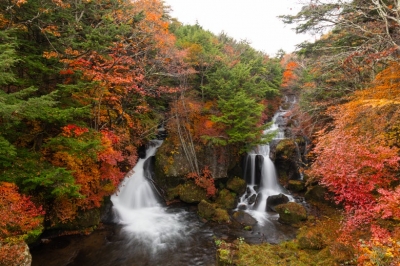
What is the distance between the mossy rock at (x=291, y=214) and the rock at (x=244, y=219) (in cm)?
178

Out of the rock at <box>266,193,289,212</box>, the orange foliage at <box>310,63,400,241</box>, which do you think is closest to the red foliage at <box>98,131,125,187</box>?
the orange foliage at <box>310,63,400,241</box>

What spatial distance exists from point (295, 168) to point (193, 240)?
12.2m

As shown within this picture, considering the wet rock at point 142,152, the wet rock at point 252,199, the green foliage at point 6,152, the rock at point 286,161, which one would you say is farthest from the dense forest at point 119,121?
the rock at point 286,161

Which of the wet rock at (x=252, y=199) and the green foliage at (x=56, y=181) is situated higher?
the green foliage at (x=56, y=181)

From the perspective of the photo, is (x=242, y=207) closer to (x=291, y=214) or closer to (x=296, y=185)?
(x=291, y=214)

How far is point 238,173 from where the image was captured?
1994 cm

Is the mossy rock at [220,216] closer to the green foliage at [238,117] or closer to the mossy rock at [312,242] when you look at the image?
the green foliage at [238,117]

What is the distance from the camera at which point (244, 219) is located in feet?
47.8

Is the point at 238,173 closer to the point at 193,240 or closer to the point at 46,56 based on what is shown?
the point at 193,240

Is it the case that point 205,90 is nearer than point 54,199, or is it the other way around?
point 54,199

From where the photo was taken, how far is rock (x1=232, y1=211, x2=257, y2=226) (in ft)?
47.0

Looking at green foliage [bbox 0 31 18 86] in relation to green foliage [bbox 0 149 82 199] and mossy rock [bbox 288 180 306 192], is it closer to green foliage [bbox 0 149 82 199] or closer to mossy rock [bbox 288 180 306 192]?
green foliage [bbox 0 149 82 199]

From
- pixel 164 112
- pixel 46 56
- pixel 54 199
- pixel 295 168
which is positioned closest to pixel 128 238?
pixel 54 199

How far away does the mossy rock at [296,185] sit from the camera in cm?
1869
